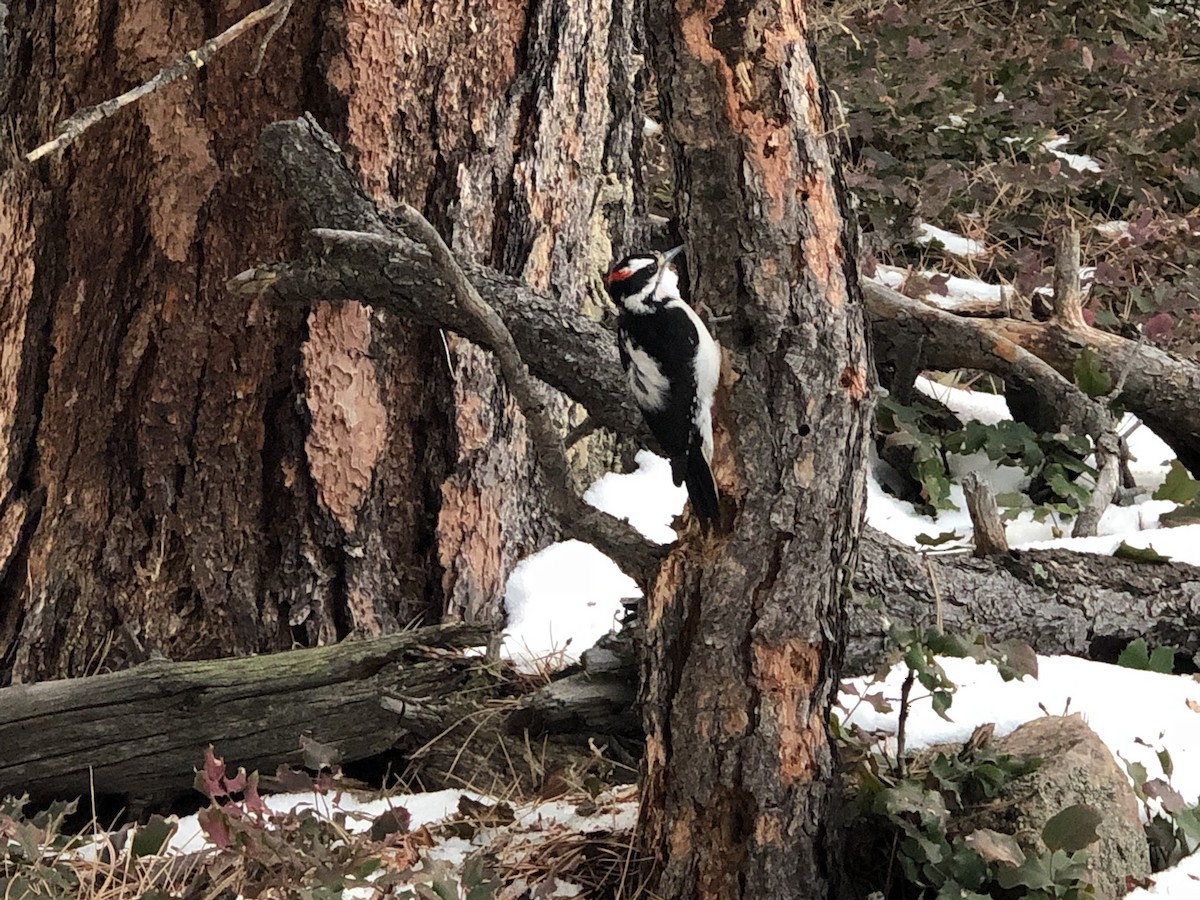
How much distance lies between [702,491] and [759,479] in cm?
9

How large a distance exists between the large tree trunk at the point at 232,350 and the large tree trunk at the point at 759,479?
916mm

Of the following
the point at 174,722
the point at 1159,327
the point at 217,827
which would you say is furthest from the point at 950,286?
the point at 217,827

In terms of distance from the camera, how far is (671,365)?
1758 millimetres

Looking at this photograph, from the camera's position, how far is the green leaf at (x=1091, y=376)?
2.89 meters

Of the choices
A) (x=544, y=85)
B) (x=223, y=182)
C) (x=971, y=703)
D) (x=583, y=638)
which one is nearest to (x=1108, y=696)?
(x=971, y=703)

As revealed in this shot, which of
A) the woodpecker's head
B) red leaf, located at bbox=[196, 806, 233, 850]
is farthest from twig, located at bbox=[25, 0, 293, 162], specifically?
red leaf, located at bbox=[196, 806, 233, 850]

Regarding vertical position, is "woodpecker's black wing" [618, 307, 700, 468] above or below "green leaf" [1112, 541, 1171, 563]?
above

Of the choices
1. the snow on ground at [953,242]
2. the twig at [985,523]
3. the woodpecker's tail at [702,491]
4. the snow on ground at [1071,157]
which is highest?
the snow on ground at [1071,157]

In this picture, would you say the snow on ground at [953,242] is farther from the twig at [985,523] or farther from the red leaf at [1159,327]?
the twig at [985,523]

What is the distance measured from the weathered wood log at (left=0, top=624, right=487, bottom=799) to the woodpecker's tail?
86 centimetres

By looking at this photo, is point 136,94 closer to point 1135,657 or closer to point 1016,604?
point 1016,604

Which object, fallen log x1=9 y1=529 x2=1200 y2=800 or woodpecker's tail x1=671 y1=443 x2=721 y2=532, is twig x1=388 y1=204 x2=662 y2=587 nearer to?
woodpecker's tail x1=671 y1=443 x2=721 y2=532

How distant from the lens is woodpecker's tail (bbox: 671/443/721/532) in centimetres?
153

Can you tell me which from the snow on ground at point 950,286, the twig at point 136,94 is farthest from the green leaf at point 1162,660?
the twig at point 136,94
